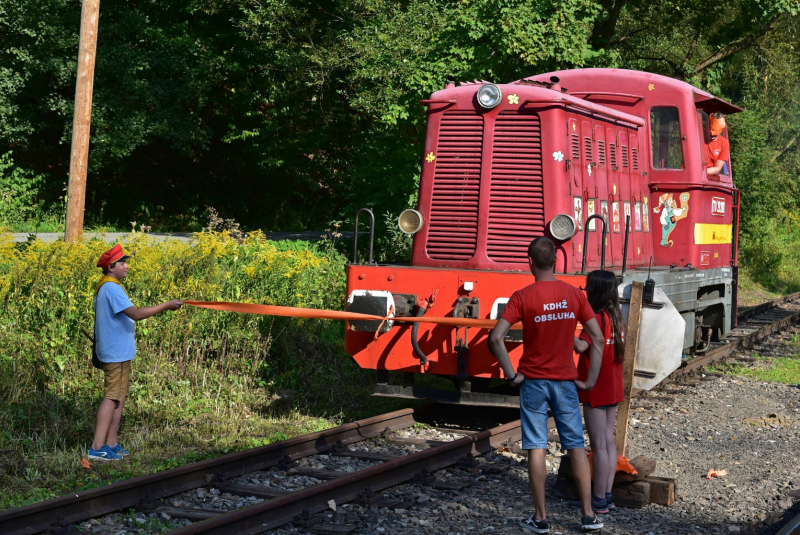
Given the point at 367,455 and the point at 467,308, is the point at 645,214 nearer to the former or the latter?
the point at 467,308

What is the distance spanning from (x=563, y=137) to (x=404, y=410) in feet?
9.72

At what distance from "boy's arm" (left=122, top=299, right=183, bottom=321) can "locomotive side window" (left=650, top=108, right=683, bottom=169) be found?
6357 mm

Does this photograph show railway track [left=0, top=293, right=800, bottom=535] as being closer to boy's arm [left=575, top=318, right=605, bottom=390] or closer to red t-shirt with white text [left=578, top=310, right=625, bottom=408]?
red t-shirt with white text [left=578, top=310, right=625, bottom=408]

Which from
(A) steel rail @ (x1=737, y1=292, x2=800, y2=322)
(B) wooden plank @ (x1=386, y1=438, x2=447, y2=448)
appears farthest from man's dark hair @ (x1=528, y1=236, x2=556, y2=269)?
(A) steel rail @ (x1=737, y1=292, x2=800, y2=322)

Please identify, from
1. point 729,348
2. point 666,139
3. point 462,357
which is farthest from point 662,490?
point 729,348

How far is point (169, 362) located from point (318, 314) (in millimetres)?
2450

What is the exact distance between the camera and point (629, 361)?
6207 millimetres

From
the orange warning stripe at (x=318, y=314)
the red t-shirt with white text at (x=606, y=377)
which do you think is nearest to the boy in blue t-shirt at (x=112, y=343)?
the orange warning stripe at (x=318, y=314)

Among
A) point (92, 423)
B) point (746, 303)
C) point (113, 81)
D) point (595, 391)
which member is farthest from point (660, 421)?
point (113, 81)

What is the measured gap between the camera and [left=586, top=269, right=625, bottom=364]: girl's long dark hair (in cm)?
554

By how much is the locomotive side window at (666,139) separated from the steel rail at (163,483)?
4999 mm

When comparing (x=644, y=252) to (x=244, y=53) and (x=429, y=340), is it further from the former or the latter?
(x=244, y=53)

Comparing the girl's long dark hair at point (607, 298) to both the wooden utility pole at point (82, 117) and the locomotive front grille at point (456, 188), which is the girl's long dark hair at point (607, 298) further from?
the wooden utility pole at point (82, 117)

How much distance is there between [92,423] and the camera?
7.48 meters
